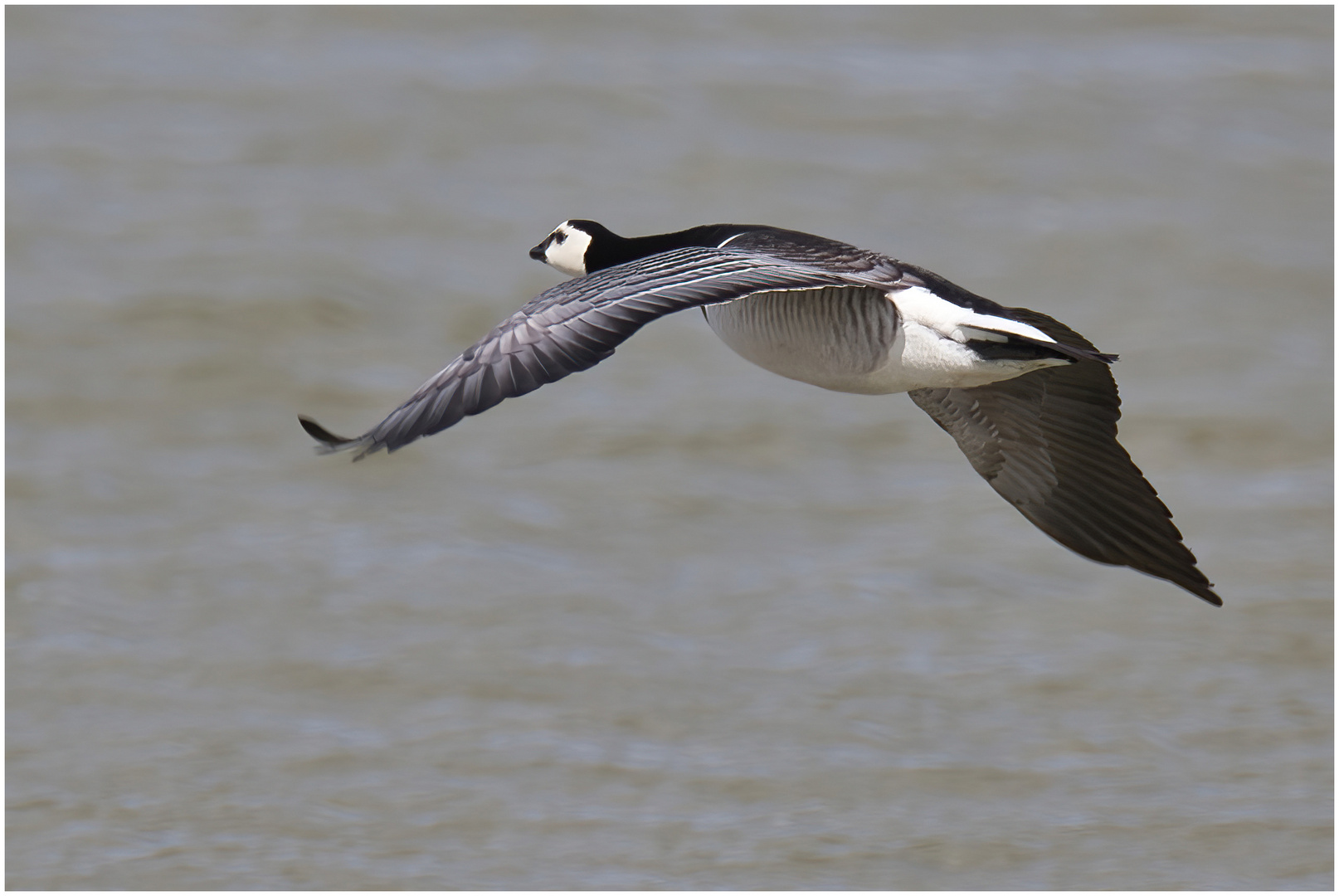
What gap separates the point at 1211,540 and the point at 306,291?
11697mm

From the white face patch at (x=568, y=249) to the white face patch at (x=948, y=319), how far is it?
1.53 meters

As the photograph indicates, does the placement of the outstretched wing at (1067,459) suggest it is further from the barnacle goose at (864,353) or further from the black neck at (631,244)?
the black neck at (631,244)

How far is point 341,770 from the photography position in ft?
56.8

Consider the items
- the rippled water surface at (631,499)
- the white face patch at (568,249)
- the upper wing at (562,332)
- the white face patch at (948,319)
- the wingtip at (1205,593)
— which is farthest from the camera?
the rippled water surface at (631,499)

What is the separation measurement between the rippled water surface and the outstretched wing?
8.25 metres

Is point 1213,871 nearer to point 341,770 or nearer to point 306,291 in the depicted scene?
point 341,770

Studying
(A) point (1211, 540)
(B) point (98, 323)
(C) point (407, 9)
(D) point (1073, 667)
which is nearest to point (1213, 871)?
(D) point (1073, 667)

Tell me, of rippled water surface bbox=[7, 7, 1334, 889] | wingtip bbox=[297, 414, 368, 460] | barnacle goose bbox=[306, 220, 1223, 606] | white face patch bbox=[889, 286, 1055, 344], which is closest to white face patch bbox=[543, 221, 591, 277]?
barnacle goose bbox=[306, 220, 1223, 606]

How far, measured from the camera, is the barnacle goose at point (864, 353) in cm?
517

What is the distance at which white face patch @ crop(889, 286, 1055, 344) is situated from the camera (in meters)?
6.06

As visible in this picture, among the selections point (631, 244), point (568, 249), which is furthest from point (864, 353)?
point (568, 249)

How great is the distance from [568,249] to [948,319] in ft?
6.08

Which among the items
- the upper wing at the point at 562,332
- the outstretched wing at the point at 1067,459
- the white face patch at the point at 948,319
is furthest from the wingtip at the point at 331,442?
the outstretched wing at the point at 1067,459

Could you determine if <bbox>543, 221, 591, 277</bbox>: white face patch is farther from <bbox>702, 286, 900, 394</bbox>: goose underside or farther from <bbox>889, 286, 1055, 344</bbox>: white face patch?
<bbox>889, 286, 1055, 344</bbox>: white face patch
